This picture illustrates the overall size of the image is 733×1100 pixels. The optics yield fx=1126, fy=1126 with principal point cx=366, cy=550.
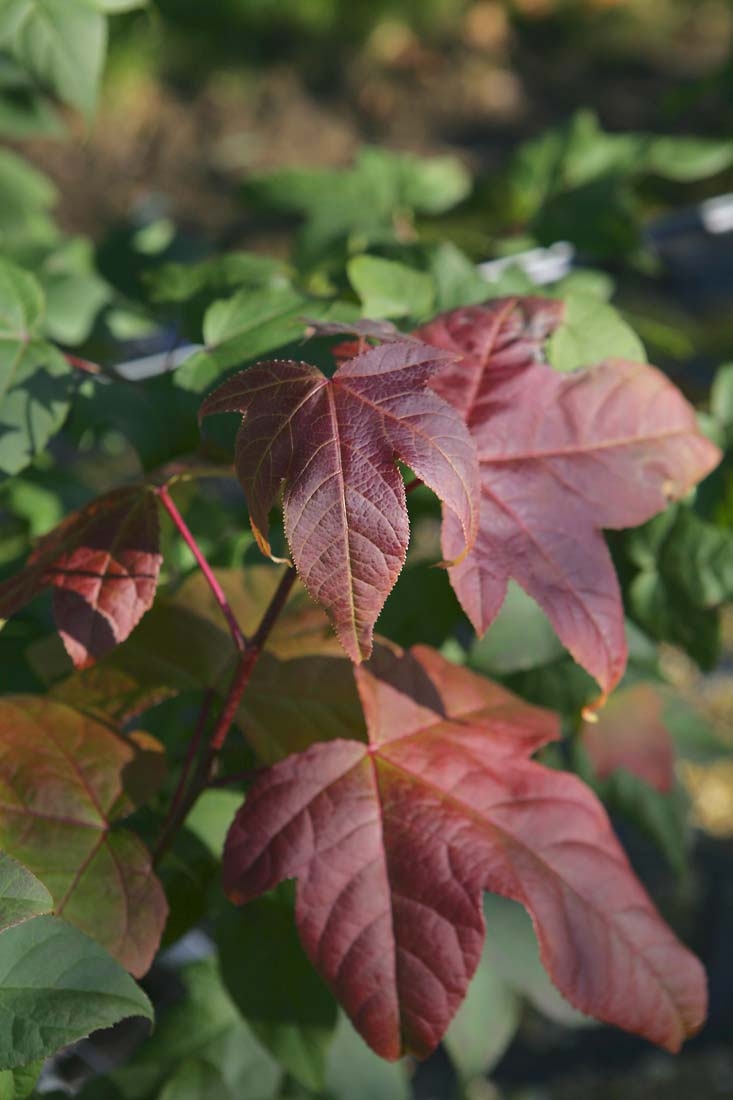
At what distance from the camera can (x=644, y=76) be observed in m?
5.50

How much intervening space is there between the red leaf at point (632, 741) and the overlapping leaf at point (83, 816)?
20.1 inches

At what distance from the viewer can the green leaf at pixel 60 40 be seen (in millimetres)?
1054

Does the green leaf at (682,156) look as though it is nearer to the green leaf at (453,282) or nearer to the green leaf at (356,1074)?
the green leaf at (453,282)

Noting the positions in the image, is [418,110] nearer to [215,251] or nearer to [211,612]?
[215,251]

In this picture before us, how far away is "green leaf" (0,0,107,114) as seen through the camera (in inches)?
41.5

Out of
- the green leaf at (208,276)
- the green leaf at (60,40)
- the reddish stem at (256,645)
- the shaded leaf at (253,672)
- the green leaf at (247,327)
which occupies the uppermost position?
the green leaf at (60,40)

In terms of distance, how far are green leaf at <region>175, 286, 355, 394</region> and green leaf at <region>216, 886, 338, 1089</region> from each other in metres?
0.44

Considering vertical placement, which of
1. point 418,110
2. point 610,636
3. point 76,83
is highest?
point 76,83

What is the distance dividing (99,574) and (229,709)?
130 mm

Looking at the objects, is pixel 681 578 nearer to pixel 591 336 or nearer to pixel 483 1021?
pixel 591 336

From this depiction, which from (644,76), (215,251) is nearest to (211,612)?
(215,251)

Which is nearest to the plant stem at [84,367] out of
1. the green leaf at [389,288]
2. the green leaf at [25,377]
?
the green leaf at [25,377]

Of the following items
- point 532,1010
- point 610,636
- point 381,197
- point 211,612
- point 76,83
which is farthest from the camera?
point 532,1010

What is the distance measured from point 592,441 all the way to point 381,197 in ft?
2.62
